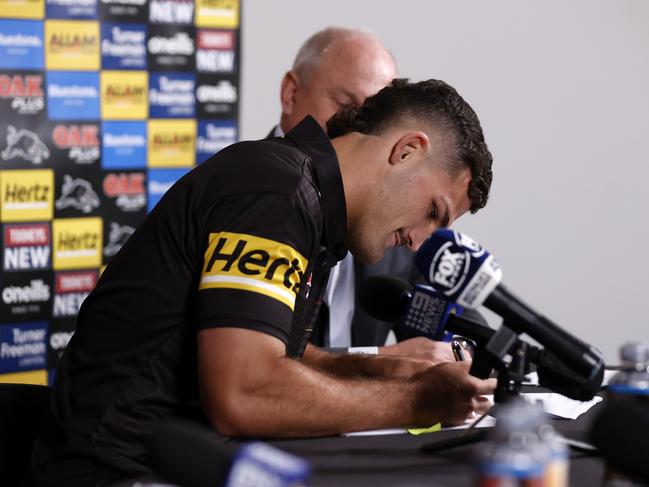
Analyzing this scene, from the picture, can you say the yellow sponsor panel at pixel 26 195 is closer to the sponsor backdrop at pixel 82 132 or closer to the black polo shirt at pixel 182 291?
the sponsor backdrop at pixel 82 132

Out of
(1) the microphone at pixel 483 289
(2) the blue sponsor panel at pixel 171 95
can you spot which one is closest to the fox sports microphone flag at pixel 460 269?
(1) the microphone at pixel 483 289

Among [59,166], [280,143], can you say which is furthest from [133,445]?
[59,166]

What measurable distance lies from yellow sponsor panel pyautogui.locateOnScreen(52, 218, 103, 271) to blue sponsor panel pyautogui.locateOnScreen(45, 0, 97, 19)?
2.05 feet

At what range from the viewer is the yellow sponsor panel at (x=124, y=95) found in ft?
10.00

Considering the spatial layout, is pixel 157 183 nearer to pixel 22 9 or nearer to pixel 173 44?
pixel 173 44

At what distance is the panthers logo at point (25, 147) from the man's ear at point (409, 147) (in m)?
1.69

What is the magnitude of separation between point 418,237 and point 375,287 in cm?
13

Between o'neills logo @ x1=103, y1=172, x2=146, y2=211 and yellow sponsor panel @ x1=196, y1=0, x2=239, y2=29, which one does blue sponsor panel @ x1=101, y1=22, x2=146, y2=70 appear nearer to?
yellow sponsor panel @ x1=196, y1=0, x2=239, y2=29

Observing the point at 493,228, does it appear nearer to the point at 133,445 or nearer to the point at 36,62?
the point at 36,62

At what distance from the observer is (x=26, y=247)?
294 centimetres

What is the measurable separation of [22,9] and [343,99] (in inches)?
42.1

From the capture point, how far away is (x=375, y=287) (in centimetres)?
153

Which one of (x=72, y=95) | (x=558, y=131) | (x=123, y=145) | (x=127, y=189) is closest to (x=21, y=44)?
(x=72, y=95)

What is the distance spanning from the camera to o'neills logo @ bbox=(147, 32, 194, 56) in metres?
3.11
